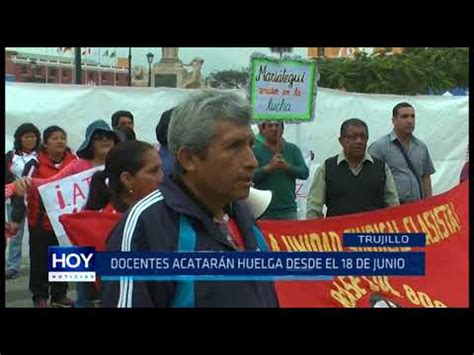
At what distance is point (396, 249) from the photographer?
15.8ft

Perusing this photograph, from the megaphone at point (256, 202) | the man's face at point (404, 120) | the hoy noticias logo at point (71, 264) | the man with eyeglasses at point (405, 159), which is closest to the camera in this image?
the megaphone at point (256, 202)

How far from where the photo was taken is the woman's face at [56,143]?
5693 mm

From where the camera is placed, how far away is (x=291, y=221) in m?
A: 5.09

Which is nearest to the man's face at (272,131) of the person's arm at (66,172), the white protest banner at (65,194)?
the white protest banner at (65,194)

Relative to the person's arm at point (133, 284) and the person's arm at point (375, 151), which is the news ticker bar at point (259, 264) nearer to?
the person's arm at point (133, 284)

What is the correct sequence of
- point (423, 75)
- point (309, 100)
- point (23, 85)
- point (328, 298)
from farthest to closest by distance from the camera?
1. point (423, 75)
2. point (23, 85)
3. point (309, 100)
4. point (328, 298)

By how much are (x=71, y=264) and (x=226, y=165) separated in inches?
93.6

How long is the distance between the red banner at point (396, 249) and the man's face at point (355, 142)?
1.52 ft

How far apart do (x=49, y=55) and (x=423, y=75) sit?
531 centimetres

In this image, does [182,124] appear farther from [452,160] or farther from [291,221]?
[452,160]

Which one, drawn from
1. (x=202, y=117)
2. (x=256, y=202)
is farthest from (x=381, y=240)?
(x=202, y=117)

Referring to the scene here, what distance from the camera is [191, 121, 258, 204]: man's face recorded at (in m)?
2.42

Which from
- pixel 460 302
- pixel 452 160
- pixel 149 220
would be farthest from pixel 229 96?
pixel 452 160
